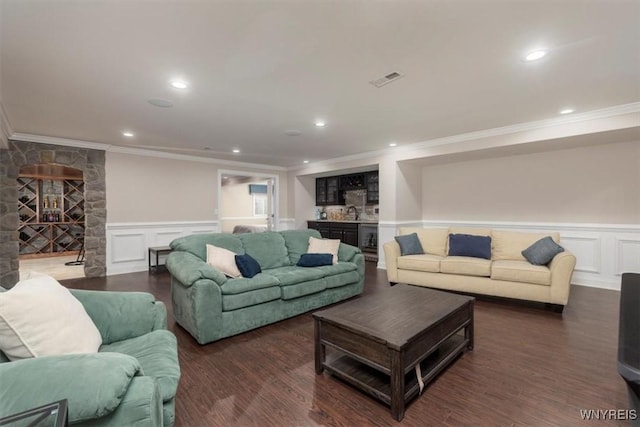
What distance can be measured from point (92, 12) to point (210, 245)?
2.16 metres

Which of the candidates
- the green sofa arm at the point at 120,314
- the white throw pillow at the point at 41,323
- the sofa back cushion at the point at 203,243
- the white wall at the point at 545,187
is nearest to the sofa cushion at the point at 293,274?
the sofa back cushion at the point at 203,243

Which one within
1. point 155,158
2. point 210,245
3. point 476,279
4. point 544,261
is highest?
point 155,158

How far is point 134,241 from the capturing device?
18.6ft

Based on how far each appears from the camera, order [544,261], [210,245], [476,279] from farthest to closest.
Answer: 1. [476,279]
2. [544,261]
3. [210,245]

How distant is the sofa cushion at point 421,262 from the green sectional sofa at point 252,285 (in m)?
0.76

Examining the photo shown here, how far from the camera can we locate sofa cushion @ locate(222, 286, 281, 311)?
267 centimetres

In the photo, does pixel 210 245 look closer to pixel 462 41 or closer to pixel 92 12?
pixel 92 12

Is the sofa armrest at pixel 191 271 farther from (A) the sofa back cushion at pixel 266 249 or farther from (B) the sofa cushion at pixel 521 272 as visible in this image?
(B) the sofa cushion at pixel 521 272

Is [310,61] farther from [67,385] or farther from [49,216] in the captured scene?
[49,216]

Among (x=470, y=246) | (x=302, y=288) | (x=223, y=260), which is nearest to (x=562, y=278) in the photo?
(x=470, y=246)

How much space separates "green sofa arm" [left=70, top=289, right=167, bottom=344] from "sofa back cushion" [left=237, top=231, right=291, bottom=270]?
1.71 m

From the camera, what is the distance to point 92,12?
1816 millimetres

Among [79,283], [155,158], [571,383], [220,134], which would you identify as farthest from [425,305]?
[155,158]

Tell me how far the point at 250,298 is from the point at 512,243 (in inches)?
140
